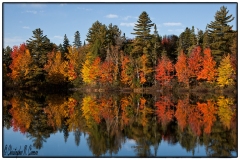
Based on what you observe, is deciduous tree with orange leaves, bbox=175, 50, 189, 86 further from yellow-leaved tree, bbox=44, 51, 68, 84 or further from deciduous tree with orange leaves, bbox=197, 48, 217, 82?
yellow-leaved tree, bbox=44, 51, 68, 84

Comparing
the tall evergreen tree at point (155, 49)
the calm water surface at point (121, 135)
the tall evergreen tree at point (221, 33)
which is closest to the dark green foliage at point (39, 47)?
the tall evergreen tree at point (155, 49)

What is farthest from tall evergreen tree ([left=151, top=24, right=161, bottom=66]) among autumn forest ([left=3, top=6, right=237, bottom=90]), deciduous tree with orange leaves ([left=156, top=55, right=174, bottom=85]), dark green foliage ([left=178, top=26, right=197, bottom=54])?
dark green foliage ([left=178, top=26, right=197, bottom=54])

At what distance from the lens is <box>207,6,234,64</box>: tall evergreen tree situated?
50422 mm

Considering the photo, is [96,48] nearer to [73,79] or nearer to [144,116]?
[73,79]

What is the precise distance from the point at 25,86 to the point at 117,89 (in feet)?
47.6

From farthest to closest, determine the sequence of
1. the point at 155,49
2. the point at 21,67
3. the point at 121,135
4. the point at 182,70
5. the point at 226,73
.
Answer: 1. the point at 155,49
2. the point at 21,67
3. the point at 182,70
4. the point at 226,73
5. the point at 121,135

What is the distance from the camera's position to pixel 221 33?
2025 inches

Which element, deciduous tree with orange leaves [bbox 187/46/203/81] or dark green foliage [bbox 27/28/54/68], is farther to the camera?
dark green foliage [bbox 27/28/54/68]

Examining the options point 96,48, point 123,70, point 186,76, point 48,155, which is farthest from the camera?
point 96,48

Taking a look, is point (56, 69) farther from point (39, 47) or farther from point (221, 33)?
point (221, 33)

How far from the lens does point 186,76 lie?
48.4 m

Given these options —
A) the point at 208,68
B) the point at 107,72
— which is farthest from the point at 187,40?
the point at 107,72

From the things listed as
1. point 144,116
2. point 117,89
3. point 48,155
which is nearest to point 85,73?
point 117,89

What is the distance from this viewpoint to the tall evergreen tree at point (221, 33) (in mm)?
50422
